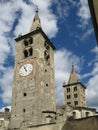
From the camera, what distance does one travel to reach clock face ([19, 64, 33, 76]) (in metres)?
35.5

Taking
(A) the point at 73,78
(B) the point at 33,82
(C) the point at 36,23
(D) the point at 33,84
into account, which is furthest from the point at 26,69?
(A) the point at 73,78

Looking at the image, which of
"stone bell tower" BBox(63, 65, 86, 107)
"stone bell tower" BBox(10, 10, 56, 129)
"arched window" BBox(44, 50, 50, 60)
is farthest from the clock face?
"stone bell tower" BBox(63, 65, 86, 107)

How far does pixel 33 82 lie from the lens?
33.9 metres

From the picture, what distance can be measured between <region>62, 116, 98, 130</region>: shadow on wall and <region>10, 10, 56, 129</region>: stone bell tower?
12095 mm

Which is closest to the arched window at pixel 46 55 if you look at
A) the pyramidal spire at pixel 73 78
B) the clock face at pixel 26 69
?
the clock face at pixel 26 69

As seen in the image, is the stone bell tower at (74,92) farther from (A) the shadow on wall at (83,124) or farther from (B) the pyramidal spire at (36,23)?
(A) the shadow on wall at (83,124)

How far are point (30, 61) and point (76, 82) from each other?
120ft

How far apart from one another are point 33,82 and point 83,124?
17.0 m

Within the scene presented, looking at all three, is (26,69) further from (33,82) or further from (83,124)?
(83,124)

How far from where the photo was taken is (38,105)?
31.5 m

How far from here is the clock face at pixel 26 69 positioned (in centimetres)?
3545

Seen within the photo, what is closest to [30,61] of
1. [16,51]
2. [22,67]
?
[22,67]

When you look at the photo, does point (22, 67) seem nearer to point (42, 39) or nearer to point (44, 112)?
point (42, 39)

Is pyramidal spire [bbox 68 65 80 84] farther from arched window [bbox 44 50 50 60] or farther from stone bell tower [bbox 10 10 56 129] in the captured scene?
arched window [bbox 44 50 50 60]
